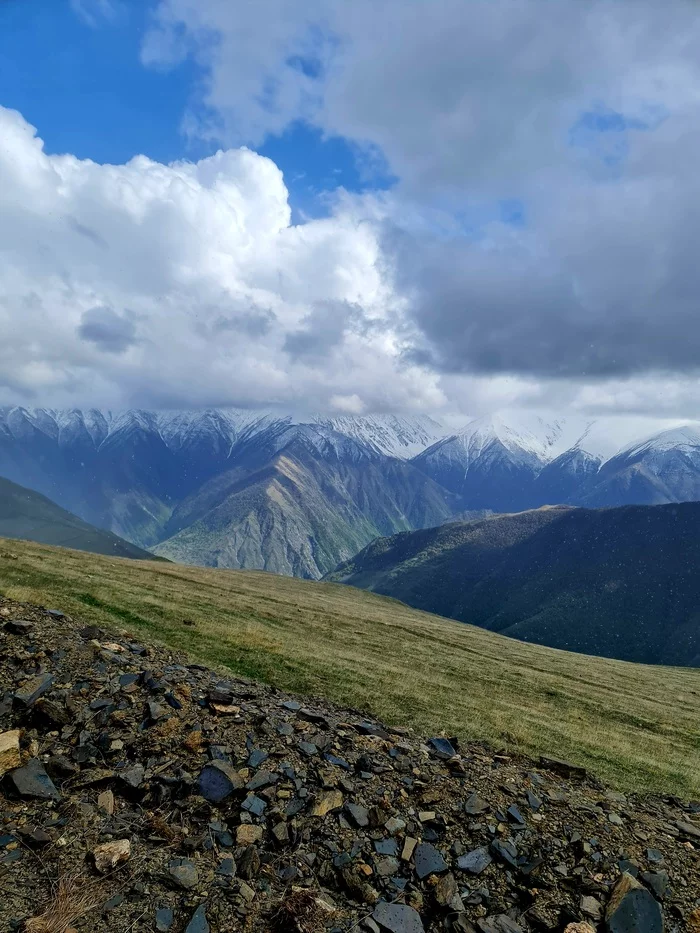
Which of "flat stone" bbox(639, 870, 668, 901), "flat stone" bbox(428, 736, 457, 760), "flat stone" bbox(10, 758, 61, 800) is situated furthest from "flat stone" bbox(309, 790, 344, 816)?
"flat stone" bbox(639, 870, 668, 901)

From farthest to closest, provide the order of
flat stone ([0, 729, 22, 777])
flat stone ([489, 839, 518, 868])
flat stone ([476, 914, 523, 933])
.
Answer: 1. flat stone ([0, 729, 22, 777])
2. flat stone ([489, 839, 518, 868])
3. flat stone ([476, 914, 523, 933])

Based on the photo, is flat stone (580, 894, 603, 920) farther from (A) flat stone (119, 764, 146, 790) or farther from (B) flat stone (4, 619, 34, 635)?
(B) flat stone (4, 619, 34, 635)

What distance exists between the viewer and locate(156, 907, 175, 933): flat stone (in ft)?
28.1

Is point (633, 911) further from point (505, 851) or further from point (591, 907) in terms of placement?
point (505, 851)

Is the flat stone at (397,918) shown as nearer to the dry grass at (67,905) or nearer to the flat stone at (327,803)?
the flat stone at (327,803)

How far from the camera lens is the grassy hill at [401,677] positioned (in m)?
22.6

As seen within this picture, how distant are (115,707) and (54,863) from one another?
15.1 feet

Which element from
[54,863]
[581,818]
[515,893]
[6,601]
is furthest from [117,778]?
[6,601]

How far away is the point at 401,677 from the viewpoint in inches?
1203

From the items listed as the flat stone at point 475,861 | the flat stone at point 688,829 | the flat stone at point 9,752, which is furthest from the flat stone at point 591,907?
the flat stone at point 9,752

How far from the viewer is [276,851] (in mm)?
10484

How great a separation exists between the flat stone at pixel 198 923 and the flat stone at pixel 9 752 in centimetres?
570

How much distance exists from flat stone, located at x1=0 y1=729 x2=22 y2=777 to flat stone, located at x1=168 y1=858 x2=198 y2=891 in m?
4.65

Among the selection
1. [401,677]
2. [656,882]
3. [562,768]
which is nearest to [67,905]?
[656,882]
